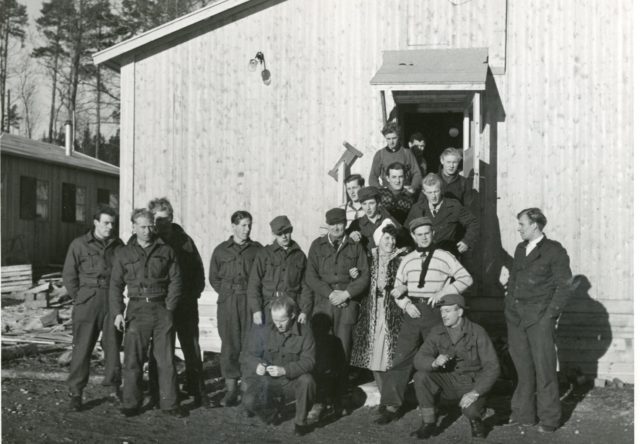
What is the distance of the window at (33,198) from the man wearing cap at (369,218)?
48.0ft

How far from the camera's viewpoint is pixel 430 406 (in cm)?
639

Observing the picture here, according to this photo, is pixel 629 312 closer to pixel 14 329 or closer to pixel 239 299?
pixel 239 299

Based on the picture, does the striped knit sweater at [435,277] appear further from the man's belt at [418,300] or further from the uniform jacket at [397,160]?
the uniform jacket at [397,160]

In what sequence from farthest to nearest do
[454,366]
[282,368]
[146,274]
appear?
[146,274], [454,366], [282,368]

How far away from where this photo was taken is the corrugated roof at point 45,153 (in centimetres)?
1986

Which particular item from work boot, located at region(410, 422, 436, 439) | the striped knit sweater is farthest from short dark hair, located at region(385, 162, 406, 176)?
work boot, located at region(410, 422, 436, 439)

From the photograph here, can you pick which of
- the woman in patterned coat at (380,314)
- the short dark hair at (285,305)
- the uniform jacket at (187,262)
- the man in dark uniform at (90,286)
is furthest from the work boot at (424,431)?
the man in dark uniform at (90,286)

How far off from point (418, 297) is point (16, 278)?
13564 millimetres

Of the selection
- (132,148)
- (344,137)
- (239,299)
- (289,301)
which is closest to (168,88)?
(132,148)

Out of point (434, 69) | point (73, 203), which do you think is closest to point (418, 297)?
point (434, 69)

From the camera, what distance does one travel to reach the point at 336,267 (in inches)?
283

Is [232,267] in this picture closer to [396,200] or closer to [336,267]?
[336,267]

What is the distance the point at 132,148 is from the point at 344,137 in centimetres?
304

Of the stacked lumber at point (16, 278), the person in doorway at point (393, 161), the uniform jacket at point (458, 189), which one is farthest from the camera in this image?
the stacked lumber at point (16, 278)
